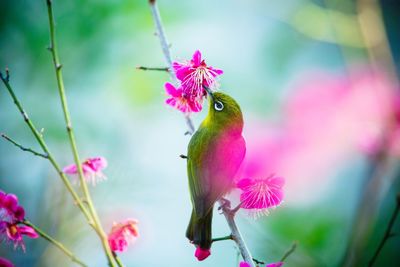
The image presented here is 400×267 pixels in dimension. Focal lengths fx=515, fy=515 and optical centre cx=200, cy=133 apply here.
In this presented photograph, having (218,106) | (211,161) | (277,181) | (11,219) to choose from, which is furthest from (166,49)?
(11,219)

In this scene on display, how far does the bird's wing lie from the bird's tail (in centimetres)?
2

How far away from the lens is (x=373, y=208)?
50.9 inches

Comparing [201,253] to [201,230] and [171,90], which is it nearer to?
[201,230]

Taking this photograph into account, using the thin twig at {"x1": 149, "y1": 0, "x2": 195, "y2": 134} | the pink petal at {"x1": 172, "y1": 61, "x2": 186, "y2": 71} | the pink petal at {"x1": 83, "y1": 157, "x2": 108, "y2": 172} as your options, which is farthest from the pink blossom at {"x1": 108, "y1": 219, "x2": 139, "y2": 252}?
the pink petal at {"x1": 172, "y1": 61, "x2": 186, "y2": 71}

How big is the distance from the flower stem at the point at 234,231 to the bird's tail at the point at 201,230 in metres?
0.04

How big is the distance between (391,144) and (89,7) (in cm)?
286

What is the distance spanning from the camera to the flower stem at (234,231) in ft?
3.30

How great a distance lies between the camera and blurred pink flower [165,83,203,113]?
1.20 meters

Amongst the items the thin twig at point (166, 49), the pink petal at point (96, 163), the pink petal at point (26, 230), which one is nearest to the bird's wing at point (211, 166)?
the thin twig at point (166, 49)

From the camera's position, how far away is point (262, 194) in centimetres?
107

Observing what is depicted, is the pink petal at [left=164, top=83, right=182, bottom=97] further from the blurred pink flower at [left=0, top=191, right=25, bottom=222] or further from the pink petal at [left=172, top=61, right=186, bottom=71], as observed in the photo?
the blurred pink flower at [left=0, top=191, right=25, bottom=222]

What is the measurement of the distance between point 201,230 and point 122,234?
23cm

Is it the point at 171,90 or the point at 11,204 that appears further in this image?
the point at 171,90

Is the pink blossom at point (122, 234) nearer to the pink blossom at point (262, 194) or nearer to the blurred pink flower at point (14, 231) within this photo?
the blurred pink flower at point (14, 231)
